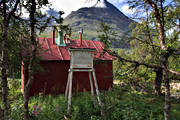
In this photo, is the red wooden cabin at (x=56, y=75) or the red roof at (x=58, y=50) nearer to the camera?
the red wooden cabin at (x=56, y=75)

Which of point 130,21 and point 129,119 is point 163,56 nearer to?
point 130,21

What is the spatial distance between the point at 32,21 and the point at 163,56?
3829mm

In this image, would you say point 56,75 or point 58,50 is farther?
point 58,50

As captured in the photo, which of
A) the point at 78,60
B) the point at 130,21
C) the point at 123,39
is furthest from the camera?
the point at 78,60

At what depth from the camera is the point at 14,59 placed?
6.51 metres

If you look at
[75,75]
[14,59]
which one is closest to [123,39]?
[14,59]

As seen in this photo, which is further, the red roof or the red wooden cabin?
the red roof

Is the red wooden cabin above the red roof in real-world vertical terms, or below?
below

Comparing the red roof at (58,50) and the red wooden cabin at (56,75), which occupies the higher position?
the red roof at (58,50)

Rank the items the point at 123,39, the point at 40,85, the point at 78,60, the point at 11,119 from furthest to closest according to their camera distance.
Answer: the point at 40,85, the point at 78,60, the point at 11,119, the point at 123,39

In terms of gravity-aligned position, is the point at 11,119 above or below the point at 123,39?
below

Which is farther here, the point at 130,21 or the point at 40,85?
the point at 40,85

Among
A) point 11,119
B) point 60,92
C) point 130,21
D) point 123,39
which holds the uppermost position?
point 130,21

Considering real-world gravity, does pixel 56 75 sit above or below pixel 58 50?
below
